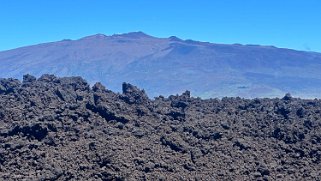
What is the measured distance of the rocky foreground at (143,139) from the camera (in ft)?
39.1

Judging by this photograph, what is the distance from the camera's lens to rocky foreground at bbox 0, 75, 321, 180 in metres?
11.9

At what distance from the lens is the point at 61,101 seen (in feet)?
54.4

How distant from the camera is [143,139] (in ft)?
45.0

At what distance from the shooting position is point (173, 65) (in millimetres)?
155375

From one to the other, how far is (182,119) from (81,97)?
3269 millimetres

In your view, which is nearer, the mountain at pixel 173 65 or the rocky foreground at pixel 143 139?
the rocky foreground at pixel 143 139

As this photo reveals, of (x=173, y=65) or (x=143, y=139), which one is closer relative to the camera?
(x=143, y=139)

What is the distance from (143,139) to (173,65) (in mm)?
141967

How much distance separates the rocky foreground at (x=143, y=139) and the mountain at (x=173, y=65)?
95.4 meters

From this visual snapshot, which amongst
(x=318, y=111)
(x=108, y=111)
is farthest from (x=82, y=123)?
(x=318, y=111)

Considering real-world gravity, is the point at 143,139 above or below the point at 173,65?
below

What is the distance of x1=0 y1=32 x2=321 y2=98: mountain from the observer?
5049 inches

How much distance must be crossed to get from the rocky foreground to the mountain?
9539cm

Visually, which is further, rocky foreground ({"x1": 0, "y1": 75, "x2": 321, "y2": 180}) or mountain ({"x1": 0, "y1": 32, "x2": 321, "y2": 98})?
mountain ({"x1": 0, "y1": 32, "x2": 321, "y2": 98})
